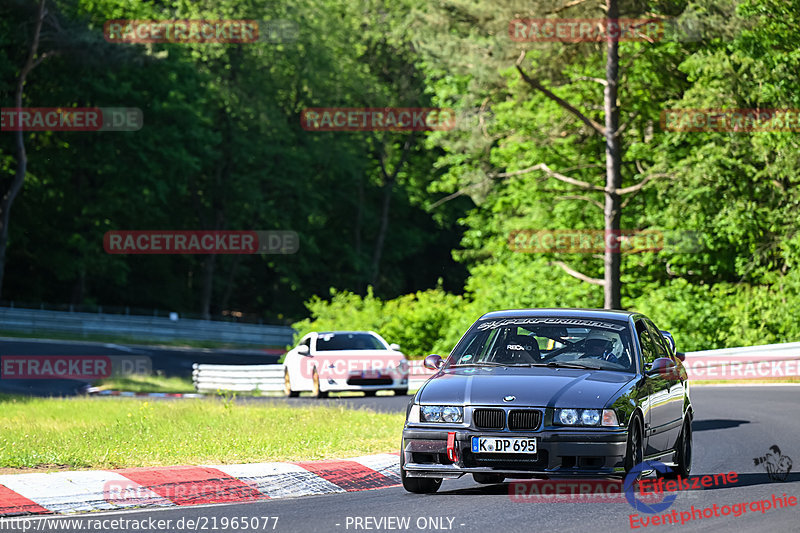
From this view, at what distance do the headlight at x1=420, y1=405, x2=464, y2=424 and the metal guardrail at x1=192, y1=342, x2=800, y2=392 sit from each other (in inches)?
671

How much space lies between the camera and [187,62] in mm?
60750

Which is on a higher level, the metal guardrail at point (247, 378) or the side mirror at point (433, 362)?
the side mirror at point (433, 362)

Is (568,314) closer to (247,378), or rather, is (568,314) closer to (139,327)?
(247,378)

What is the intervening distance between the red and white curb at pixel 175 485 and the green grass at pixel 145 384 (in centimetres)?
2276

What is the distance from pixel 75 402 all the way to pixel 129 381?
12.8 metres

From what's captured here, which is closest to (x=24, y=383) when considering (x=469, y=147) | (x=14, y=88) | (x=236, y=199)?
(x=469, y=147)

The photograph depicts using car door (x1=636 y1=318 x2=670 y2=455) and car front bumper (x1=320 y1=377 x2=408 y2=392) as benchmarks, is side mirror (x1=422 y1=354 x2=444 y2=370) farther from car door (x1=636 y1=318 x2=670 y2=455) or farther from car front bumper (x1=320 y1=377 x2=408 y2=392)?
car front bumper (x1=320 y1=377 x2=408 y2=392)

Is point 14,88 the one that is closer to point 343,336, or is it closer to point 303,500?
point 343,336

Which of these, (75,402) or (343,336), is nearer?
(75,402)

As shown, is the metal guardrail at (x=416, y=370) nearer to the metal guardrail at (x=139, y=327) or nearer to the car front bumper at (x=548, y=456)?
the car front bumper at (x=548, y=456)

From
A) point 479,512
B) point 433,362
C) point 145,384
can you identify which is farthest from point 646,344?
point 145,384

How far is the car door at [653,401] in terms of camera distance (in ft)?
33.0

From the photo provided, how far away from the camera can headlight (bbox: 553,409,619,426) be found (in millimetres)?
9203

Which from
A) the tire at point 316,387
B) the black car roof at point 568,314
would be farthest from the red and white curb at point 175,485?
the tire at point 316,387
